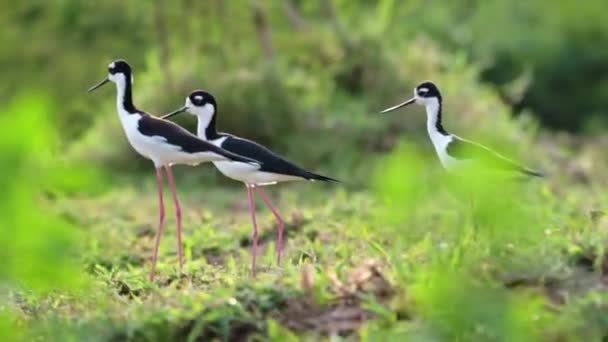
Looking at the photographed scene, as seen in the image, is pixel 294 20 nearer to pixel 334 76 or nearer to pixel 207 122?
pixel 334 76

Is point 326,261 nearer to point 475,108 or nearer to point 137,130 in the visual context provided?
point 137,130

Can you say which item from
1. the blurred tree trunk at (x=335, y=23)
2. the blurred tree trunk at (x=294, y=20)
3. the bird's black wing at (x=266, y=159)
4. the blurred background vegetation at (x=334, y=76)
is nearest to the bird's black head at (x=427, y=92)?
the blurred background vegetation at (x=334, y=76)

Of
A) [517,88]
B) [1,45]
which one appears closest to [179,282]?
[517,88]

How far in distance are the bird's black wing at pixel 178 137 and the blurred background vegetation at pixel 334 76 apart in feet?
2.20

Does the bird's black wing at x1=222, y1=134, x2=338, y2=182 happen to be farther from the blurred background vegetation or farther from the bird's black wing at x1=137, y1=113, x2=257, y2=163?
the blurred background vegetation

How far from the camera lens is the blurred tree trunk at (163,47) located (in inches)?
489

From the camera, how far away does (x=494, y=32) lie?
701 inches

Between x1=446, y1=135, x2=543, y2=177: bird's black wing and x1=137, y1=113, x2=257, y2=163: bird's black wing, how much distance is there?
0.92m

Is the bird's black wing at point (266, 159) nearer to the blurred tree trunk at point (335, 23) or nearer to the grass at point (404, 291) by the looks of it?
the grass at point (404, 291)

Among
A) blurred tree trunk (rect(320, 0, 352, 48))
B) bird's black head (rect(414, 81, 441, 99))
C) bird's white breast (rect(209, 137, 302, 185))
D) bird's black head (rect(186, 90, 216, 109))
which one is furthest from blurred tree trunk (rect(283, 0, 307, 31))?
bird's white breast (rect(209, 137, 302, 185))

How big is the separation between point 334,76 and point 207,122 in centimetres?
660

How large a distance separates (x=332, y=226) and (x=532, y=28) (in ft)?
35.1

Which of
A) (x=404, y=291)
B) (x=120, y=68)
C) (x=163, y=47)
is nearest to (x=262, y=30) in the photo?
(x=163, y=47)

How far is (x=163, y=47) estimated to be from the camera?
1291 centimetres
